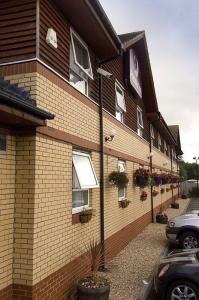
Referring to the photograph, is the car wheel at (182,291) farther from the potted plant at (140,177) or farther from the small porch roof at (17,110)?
the potted plant at (140,177)

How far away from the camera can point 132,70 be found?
13781 mm

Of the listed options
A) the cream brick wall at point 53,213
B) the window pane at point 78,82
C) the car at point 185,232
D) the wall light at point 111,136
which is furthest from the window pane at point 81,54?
the car at point 185,232

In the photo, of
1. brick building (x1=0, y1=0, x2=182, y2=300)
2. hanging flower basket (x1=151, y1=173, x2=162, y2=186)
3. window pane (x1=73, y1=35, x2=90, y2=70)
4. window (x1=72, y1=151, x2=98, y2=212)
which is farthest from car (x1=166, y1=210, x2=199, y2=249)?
window pane (x1=73, y1=35, x2=90, y2=70)

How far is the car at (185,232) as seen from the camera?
1191cm

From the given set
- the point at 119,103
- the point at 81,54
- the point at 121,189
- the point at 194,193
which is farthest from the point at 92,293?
the point at 194,193

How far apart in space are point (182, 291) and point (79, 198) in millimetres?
2953

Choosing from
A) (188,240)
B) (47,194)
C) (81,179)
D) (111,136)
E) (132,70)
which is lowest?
(188,240)

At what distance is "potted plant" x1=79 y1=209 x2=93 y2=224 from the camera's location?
7.83 metres

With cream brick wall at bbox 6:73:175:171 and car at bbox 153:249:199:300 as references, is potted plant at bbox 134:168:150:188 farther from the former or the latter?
car at bbox 153:249:199:300

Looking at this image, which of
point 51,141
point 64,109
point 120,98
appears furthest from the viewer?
point 120,98

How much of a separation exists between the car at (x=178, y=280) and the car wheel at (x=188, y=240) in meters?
4.95

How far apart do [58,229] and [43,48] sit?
10.7ft

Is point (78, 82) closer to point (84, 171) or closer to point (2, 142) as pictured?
point (84, 171)

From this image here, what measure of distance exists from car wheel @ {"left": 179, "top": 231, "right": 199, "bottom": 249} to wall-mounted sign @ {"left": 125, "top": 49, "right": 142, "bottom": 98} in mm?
5639
